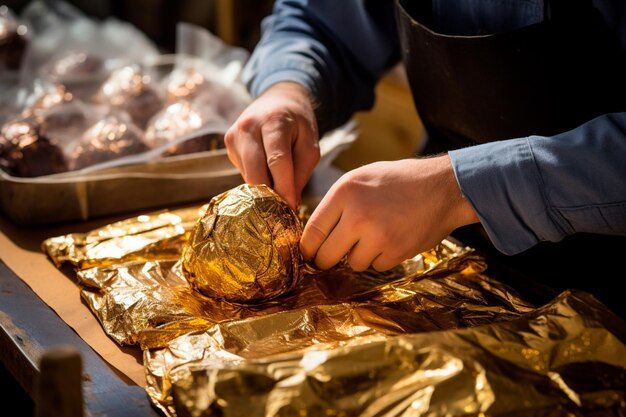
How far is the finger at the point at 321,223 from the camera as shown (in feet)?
3.46

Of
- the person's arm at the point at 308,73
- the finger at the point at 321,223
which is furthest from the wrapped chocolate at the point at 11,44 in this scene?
the finger at the point at 321,223

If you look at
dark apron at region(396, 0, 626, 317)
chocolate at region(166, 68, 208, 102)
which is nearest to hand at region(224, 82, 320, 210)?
dark apron at region(396, 0, 626, 317)

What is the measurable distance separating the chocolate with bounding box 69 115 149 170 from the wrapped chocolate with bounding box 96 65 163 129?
23 centimetres

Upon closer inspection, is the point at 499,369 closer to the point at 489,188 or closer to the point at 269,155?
the point at 489,188

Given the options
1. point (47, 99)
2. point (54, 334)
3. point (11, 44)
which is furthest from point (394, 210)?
point (11, 44)

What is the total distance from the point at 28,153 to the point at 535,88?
95 centimetres

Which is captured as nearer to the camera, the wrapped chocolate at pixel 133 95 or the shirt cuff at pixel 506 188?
the shirt cuff at pixel 506 188

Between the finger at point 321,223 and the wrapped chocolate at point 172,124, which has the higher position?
the finger at point 321,223

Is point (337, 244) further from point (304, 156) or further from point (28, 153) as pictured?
point (28, 153)

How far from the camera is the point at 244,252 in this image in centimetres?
108

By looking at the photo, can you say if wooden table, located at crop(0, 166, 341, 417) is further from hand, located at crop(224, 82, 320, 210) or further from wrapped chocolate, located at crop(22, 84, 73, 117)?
wrapped chocolate, located at crop(22, 84, 73, 117)

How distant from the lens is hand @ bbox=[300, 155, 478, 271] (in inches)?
40.1

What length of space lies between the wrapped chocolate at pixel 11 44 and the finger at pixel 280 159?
3.96 feet

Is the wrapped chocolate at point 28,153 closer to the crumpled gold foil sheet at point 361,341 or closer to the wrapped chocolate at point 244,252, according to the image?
the crumpled gold foil sheet at point 361,341
